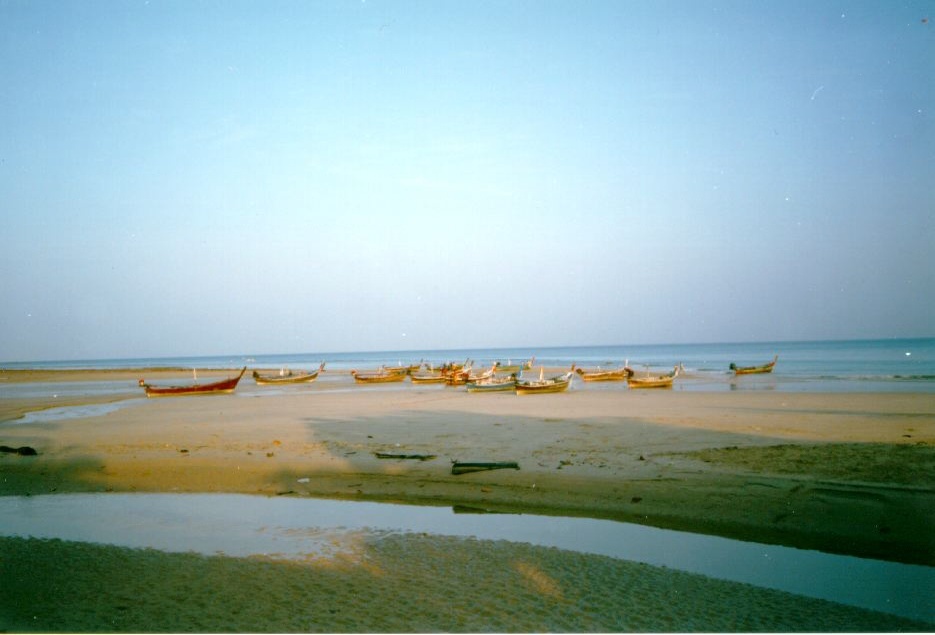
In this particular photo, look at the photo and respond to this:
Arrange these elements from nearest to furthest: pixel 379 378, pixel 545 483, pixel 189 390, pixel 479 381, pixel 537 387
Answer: pixel 545 483
pixel 537 387
pixel 189 390
pixel 479 381
pixel 379 378

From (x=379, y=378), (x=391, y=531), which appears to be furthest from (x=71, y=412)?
(x=379, y=378)

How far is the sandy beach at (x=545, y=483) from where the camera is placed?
215 inches

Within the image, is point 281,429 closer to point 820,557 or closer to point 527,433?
point 527,433

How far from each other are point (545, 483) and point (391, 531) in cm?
333

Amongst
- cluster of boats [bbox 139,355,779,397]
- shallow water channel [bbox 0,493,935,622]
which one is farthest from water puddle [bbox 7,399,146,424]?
shallow water channel [bbox 0,493,935,622]

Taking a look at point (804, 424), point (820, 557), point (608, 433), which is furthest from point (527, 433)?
point (820, 557)

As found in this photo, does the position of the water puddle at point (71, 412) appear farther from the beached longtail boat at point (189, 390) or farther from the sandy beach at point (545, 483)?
the beached longtail boat at point (189, 390)

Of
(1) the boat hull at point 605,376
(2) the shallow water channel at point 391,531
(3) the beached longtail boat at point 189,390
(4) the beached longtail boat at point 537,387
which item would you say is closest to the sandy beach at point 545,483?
(2) the shallow water channel at point 391,531

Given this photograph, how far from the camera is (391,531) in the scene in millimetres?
8234

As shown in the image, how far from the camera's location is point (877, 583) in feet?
20.2

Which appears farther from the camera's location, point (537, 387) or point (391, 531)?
point (537, 387)

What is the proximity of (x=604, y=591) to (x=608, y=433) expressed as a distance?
34.4 feet

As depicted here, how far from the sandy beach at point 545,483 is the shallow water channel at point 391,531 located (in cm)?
43

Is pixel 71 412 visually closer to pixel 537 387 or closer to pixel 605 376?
pixel 537 387
